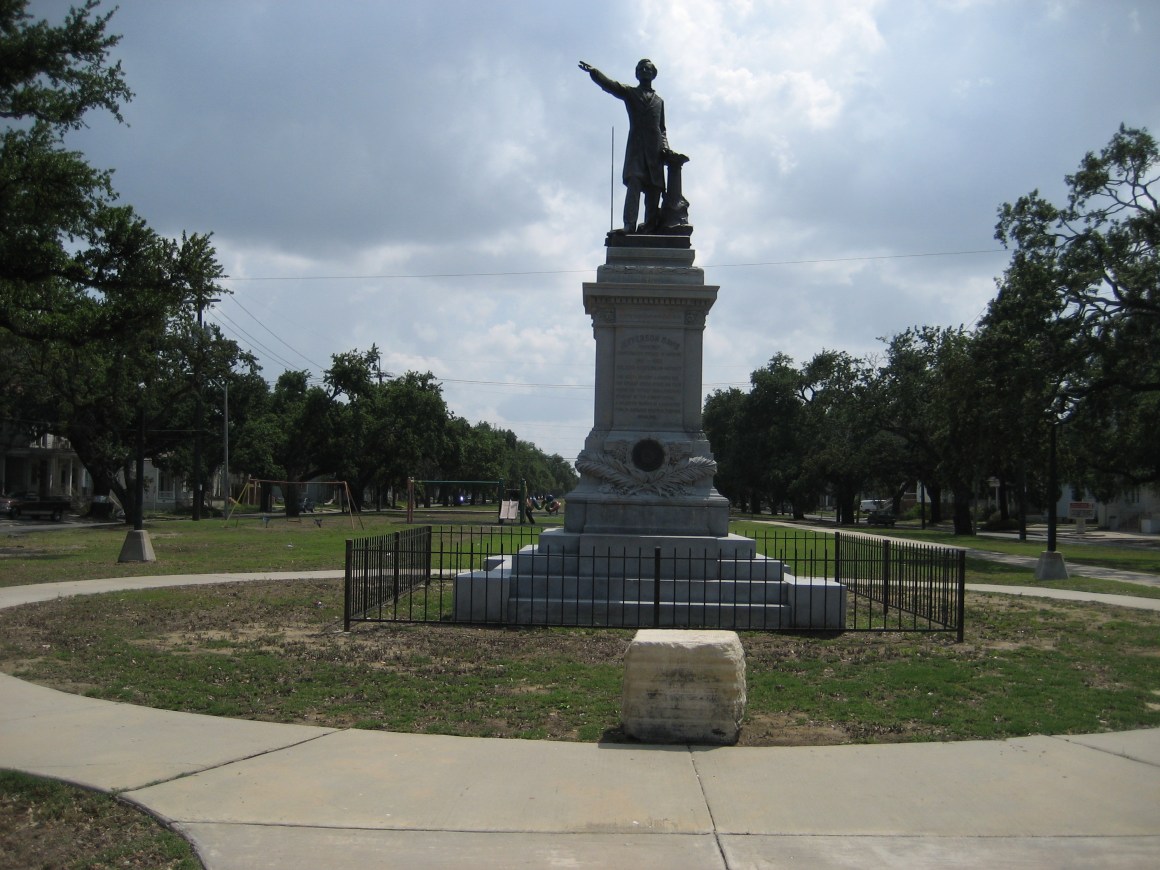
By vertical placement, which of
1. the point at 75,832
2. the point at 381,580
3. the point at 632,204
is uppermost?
the point at 632,204

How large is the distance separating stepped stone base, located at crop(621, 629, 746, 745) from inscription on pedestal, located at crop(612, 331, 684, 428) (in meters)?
8.11

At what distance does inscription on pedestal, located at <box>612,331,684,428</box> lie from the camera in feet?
50.3

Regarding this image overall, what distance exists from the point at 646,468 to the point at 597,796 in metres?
9.14

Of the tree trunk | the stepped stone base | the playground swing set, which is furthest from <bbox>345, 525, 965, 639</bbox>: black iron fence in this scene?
the tree trunk

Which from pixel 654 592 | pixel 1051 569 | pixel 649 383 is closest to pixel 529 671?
pixel 654 592

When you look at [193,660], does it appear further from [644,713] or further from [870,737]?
[870,737]

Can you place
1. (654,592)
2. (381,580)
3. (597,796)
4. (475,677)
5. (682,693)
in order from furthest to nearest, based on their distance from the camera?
(381,580) < (654,592) < (475,677) < (682,693) < (597,796)

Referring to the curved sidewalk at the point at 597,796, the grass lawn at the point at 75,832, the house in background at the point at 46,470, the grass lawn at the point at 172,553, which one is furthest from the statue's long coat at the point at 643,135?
the house in background at the point at 46,470

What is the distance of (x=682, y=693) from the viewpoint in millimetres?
7391

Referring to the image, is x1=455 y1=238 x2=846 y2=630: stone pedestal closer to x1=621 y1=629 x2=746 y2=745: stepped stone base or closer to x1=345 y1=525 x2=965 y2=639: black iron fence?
x1=345 y1=525 x2=965 y2=639: black iron fence

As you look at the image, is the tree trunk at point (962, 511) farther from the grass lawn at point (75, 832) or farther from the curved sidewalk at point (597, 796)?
the grass lawn at point (75, 832)

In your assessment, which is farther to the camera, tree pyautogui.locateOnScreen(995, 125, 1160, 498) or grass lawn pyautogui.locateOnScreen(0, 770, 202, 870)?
tree pyautogui.locateOnScreen(995, 125, 1160, 498)

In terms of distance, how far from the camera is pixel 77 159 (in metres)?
21.2

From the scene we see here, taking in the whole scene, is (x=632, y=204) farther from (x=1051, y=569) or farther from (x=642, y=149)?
(x=1051, y=569)
